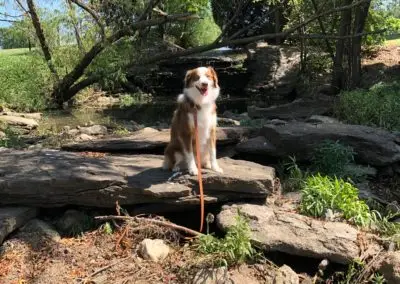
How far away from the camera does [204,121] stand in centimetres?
518

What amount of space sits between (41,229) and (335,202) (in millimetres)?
3132

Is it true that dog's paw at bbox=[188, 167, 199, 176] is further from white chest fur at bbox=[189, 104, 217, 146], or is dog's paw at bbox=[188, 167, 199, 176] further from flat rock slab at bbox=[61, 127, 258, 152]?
flat rock slab at bbox=[61, 127, 258, 152]

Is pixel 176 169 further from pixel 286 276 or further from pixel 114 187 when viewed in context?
pixel 286 276

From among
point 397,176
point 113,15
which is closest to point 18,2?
point 113,15

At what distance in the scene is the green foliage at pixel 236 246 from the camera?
4273mm

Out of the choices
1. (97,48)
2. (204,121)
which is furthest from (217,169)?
(97,48)

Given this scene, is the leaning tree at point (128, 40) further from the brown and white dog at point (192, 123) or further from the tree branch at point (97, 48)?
the brown and white dog at point (192, 123)

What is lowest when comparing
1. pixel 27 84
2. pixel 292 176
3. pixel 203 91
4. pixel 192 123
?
pixel 292 176

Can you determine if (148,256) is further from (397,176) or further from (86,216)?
(397,176)

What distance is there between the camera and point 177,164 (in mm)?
5449

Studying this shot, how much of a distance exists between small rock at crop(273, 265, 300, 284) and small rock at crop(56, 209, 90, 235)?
2162mm

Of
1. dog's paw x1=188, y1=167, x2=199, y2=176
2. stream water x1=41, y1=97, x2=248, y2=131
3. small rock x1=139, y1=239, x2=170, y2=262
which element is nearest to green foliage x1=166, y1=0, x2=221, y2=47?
stream water x1=41, y1=97, x2=248, y2=131

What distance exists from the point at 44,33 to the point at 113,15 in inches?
131

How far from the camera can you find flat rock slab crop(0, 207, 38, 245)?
4724 mm
